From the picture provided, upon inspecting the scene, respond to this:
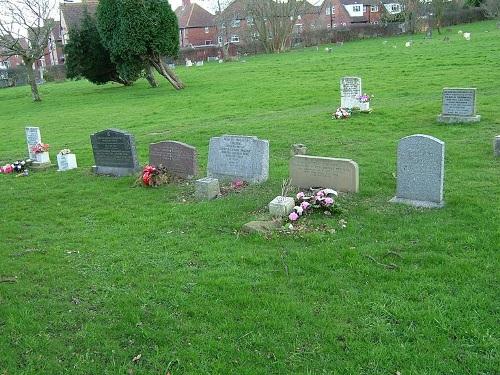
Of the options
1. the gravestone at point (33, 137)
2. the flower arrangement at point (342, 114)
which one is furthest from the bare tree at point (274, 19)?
the gravestone at point (33, 137)

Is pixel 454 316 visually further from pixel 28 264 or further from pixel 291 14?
pixel 291 14

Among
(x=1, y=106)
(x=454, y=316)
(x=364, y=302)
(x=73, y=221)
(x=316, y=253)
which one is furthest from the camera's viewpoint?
(x=1, y=106)

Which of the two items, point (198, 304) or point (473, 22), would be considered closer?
point (198, 304)

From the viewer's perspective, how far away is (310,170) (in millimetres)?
9227

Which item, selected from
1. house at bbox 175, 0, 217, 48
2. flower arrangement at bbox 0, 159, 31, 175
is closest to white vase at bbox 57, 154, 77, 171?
flower arrangement at bbox 0, 159, 31, 175

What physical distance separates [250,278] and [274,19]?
5967cm

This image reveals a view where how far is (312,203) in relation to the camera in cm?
805

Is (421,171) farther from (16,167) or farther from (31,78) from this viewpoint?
(31,78)

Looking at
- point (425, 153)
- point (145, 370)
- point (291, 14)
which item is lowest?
point (145, 370)

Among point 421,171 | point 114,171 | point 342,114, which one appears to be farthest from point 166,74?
point 421,171

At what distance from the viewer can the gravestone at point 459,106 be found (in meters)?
13.9

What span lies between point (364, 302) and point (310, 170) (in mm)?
4050

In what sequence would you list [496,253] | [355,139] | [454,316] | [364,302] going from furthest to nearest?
[355,139] < [496,253] < [364,302] < [454,316]

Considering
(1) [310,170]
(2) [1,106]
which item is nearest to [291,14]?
(2) [1,106]
